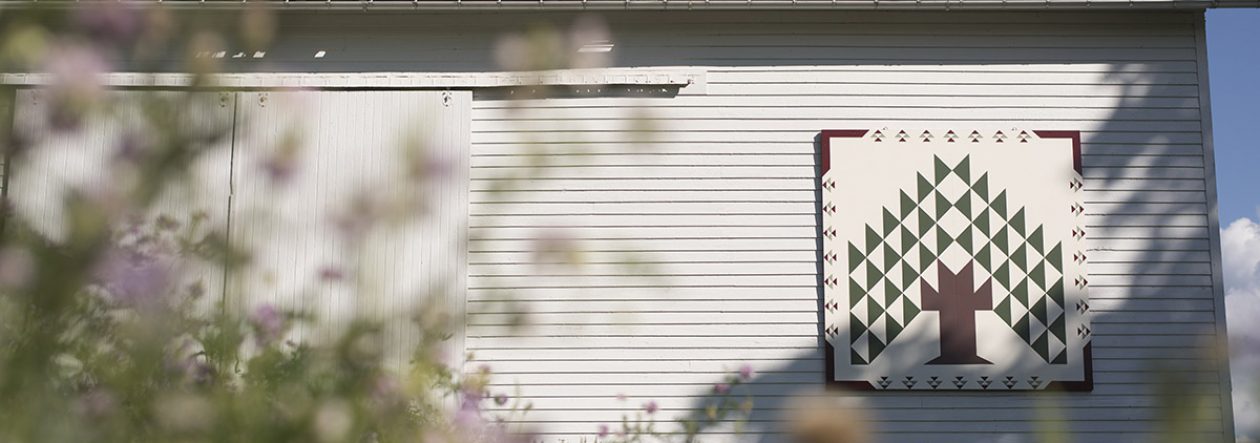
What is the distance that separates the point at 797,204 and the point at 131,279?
585 cm

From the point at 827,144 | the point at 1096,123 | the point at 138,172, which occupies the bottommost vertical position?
the point at 138,172

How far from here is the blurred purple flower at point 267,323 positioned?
4.50ft

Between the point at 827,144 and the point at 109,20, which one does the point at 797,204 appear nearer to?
the point at 827,144

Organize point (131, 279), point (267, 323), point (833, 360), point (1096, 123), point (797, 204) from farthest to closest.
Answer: point (1096, 123) < point (797, 204) < point (833, 360) < point (267, 323) < point (131, 279)

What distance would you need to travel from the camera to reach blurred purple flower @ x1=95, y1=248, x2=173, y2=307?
3.59 feet

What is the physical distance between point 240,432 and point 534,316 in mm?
316

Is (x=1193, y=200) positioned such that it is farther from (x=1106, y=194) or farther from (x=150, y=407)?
(x=150, y=407)

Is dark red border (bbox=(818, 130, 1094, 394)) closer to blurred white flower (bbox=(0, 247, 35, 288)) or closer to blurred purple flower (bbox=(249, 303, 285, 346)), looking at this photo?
blurred purple flower (bbox=(249, 303, 285, 346))

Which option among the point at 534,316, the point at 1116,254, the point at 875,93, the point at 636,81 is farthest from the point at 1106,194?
the point at 534,316

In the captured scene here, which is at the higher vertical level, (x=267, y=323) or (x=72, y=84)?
(x=72, y=84)

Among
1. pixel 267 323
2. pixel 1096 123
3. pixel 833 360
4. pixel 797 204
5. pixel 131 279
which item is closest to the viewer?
pixel 131 279

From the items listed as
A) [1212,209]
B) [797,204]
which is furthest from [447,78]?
[1212,209]

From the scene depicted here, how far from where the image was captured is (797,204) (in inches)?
267

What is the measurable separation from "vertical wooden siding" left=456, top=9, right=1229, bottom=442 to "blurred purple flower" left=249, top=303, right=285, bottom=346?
4894 millimetres
